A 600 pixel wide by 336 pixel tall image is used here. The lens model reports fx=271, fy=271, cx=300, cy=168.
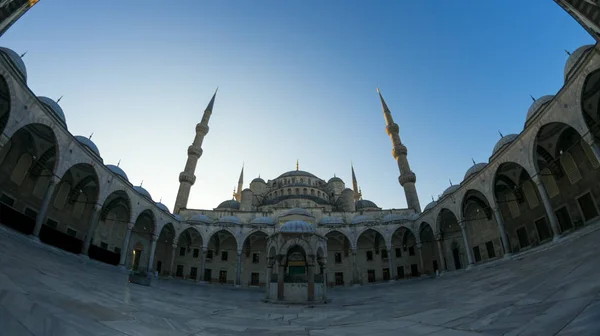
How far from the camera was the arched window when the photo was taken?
18.1 metres

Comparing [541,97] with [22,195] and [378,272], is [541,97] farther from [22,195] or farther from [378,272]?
[22,195]

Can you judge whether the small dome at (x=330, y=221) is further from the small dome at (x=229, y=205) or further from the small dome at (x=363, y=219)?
the small dome at (x=229, y=205)

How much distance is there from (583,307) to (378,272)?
30870 mm

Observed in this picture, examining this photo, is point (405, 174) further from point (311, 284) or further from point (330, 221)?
point (311, 284)

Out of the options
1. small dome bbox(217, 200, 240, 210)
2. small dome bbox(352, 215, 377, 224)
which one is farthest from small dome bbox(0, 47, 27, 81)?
small dome bbox(352, 215, 377, 224)

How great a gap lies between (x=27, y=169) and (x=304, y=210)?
2524 cm

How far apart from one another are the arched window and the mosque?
0.07 meters

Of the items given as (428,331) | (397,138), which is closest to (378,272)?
(397,138)

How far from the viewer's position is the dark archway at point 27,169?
17.8m

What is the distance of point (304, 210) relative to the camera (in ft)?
111

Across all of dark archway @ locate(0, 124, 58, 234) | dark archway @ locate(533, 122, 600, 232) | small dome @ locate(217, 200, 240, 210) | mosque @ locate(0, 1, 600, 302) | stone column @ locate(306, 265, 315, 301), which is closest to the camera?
stone column @ locate(306, 265, 315, 301)

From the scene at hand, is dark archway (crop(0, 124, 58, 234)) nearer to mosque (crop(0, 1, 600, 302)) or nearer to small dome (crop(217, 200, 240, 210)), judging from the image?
mosque (crop(0, 1, 600, 302))

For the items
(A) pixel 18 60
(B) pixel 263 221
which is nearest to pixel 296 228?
(B) pixel 263 221

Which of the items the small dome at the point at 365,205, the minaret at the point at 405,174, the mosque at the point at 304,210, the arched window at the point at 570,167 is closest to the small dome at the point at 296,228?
the mosque at the point at 304,210
